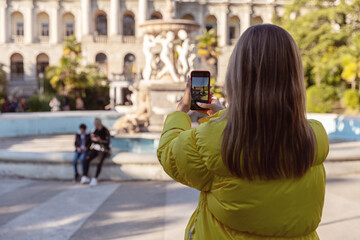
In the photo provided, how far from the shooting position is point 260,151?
1630 millimetres

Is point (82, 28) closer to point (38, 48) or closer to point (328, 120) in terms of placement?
point (38, 48)

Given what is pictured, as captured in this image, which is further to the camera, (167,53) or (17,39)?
(17,39)

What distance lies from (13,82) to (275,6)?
35.4 metres

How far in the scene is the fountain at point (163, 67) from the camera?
12586 mm

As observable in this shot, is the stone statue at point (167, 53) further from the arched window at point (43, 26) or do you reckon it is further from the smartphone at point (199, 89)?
the arched window at point (43, 26)

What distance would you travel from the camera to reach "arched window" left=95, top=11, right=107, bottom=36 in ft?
185

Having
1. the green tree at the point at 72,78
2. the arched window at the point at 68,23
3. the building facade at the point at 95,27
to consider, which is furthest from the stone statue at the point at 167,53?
the arched window at the point at 68,23

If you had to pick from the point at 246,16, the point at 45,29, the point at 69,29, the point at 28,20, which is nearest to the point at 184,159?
A: the point at 28,20

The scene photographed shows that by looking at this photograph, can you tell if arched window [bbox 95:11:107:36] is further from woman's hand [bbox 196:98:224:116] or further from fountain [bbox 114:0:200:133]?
woman's hand [bbox 196:98:224:116]

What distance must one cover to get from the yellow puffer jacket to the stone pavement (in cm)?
291

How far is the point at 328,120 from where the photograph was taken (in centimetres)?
1526

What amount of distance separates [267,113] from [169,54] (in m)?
11.7

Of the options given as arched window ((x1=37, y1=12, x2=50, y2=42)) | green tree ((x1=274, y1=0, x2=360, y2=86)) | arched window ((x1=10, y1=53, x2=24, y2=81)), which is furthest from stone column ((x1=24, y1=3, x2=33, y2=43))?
green tree ((x1=274, y1=0, x2=360, y2=86))

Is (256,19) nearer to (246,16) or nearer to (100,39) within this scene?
(246,16)
